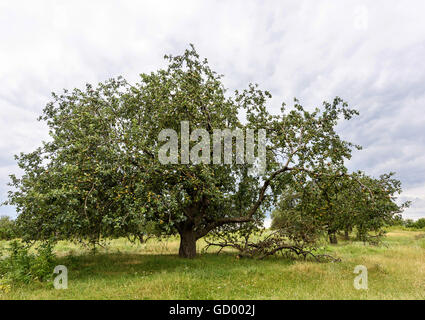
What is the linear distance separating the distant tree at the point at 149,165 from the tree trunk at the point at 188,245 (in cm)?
7

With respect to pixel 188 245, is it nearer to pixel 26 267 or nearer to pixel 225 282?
pixel 225 282

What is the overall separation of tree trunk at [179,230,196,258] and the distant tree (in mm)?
75

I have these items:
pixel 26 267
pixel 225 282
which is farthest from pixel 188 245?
pixel 26 267

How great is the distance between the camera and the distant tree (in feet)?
43.6

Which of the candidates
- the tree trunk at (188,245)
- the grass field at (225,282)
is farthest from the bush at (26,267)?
the tree trunk at (188,245)

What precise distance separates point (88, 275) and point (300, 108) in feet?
55.0

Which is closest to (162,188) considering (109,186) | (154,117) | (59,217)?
(109,186)

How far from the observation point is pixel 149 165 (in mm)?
14070

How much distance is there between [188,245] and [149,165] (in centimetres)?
856

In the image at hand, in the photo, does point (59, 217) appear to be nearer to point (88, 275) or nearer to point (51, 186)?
point (51, 186)

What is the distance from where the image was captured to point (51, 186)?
13.5 meters

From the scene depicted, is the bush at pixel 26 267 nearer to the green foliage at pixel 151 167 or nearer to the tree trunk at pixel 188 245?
the green foliage at pixel 151 167

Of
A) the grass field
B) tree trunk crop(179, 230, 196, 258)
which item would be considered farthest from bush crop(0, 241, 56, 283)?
tree trunk crop(179, 230, 196, 258)

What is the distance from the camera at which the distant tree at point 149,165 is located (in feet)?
43.6
